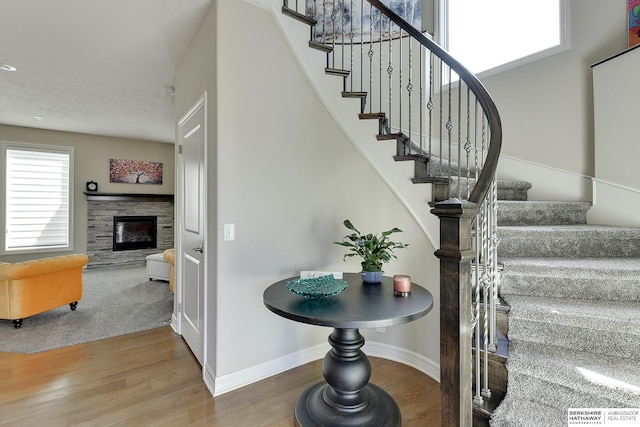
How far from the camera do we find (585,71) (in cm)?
257

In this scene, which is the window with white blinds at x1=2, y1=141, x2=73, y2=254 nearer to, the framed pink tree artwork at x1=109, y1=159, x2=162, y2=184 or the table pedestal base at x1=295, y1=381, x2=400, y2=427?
the framed pink tree artwork at x1=109, y1=159, x2=162, y2=184

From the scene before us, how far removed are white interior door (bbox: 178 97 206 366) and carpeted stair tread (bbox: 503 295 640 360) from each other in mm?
2059

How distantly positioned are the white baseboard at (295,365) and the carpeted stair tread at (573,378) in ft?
2.80

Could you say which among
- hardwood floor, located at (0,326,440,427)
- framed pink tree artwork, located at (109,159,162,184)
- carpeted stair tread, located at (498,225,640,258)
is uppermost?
framed pink tree artwork, located at (109,159,162,184)

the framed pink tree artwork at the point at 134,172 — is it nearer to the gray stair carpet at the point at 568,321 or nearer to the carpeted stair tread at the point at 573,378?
the gray stair carpet at the point at 568,321

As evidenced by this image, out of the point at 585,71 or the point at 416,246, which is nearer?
the point at 416,246

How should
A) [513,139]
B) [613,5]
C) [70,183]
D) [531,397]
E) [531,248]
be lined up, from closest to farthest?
[531,397] → [531,248] → [613,5] → [513,139] → [70,183]

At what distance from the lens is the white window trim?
106 inches

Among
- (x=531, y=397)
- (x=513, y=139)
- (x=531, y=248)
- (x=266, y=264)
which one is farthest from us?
(x=513, y=139)

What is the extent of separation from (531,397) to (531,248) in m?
1.04

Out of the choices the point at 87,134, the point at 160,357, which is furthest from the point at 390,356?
the point at 87,134

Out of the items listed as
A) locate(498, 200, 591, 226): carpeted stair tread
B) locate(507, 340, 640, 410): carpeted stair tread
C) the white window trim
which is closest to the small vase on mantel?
locate(507, 340, 640, 410): carpeted stair tread

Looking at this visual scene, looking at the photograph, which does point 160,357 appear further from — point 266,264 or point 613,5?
point 613,5

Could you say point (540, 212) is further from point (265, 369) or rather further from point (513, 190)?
point (265, 369)
